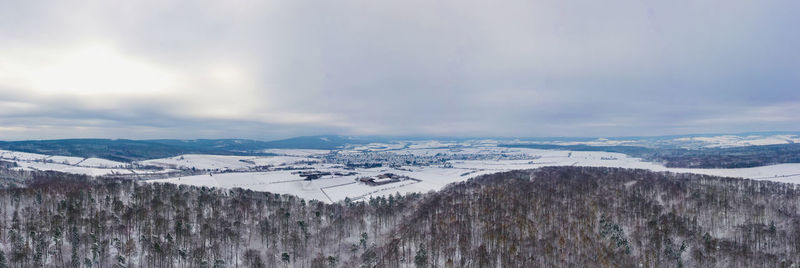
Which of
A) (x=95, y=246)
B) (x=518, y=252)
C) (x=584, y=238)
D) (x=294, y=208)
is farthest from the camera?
(x=294, y=208)

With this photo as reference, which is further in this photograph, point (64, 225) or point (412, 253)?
point (412, 253)

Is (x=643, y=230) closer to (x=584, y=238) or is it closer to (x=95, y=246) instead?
(x=584, y=238)

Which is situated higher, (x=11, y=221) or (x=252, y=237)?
(x=11, y=221)

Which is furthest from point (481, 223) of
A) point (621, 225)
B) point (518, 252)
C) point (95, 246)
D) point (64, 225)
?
point (64, 225)

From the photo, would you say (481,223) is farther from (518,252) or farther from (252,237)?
(252,237)

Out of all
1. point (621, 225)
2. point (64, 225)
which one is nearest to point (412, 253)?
point (621, 225)

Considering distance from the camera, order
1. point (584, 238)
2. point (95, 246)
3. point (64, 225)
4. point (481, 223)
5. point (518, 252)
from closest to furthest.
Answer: point (95, 246) → point (64, 225) → point (518, 252) → point (584, 238) → point (481, 223)
